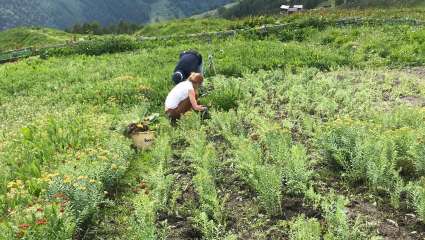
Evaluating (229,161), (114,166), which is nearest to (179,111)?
(229,161)

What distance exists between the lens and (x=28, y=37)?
52.9 m

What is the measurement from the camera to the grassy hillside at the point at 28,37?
4906 cm

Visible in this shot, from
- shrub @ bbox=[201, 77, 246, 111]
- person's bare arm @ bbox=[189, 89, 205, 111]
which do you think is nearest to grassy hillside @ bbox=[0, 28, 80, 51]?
shrub @ bbox=[201, 77, 246, 111]

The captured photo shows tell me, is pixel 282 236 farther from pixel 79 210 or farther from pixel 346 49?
pixel 346 49

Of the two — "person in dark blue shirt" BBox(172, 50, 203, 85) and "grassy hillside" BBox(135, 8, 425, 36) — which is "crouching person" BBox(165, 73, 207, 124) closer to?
"person in dark blue shirt" BBox(172, 50, 203, 85)

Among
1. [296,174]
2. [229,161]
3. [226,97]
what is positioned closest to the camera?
[296,174]

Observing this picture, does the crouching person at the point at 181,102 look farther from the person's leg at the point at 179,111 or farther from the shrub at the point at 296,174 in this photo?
the shrub at the point at 296,174

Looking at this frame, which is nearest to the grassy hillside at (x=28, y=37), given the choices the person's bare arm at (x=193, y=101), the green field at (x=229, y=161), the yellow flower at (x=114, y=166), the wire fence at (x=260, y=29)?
the wire fence at (x=260, y=29)

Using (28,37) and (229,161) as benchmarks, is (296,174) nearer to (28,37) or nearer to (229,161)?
(229,161)

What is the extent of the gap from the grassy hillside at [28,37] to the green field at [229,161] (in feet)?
102

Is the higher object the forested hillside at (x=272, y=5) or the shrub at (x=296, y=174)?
the shrub at (x=296, y=174)

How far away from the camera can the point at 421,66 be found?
20562 millimetres

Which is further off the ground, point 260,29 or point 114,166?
point 114,166

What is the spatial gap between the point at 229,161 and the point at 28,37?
47620 millimetres
